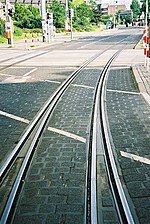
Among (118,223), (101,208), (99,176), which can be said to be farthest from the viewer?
(99,176)

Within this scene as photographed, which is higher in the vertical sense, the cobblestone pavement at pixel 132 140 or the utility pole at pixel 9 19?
the utility pole at pixel 9 19

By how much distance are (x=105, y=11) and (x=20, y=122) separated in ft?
601

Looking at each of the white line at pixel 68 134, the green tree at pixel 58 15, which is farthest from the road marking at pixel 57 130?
the green tree at pixel 58 15

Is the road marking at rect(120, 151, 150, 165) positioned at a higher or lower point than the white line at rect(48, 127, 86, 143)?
lower

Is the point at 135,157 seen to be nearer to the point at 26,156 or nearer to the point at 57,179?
the point at 57,179

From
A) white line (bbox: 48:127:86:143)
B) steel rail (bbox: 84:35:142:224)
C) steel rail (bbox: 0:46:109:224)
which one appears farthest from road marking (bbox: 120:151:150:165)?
steel rail (bbox: 0:46:109:224)

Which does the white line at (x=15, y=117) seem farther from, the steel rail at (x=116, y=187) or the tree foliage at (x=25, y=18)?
the tree foliage at (x=25, y=18)

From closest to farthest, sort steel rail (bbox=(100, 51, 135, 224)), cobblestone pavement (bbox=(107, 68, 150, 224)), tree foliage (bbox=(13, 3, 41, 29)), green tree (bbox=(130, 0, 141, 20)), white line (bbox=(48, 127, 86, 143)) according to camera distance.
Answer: steel rail (bbox=(100, 51, 135, 224))
cobblestone pavement (bbox=(107, 68, 150, 224))
white line (bbox=(48, 127, 86, 143))
tree foliage (bbox=(13, 3, 41, 29))
green tree (bbox=(130, 0, 141, 20))

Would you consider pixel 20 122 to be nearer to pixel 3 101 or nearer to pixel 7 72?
pixel 3 101

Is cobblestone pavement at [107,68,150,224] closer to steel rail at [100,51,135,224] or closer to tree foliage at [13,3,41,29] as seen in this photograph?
steel rail at [100,51,135,224]

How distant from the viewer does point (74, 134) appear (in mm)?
7105

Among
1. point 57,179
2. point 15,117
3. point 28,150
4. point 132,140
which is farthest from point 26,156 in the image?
point 15,117

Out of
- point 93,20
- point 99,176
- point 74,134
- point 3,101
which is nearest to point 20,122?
point 74,134

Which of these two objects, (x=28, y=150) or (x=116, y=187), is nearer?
(x=116, y=187)
